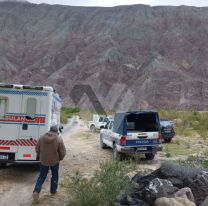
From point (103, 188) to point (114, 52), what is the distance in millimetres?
97403

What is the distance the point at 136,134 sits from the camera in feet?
57.9

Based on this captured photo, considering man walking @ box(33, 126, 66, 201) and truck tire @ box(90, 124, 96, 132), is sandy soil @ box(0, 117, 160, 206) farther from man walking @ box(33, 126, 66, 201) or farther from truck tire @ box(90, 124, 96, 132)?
truck tire @ box(90, 124, 96, 132)

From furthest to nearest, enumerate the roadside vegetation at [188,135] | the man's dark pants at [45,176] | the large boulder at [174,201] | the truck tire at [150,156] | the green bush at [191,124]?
the green bush at [191,124] → the roadside vegetation at [188,135] → the truck tire at [150,156] → the man's dark pants at [45,176] → the large boulder at [174,201]

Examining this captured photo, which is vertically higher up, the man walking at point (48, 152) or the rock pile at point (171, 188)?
the man walking at point (48, 152)

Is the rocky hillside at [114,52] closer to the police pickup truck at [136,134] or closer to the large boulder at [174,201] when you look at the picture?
the police pickup truck at [136,134]

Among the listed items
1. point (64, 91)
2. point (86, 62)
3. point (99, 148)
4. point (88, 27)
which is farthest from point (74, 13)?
point (99, 148)

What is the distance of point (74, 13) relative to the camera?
424 ft

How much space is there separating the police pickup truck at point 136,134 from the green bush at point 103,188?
8.27 m

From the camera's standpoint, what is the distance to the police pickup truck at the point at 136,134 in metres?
17.5

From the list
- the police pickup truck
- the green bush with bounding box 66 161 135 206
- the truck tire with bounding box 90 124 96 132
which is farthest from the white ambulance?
the truck tire with bounding box 90 124 96 132

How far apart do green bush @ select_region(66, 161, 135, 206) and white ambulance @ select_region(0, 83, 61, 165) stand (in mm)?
4568

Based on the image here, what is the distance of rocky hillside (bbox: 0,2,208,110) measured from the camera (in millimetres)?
94625

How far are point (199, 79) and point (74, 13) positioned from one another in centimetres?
4791

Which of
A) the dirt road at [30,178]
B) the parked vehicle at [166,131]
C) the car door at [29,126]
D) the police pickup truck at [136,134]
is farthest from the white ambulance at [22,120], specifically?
the parked vehicle at [166,131]
